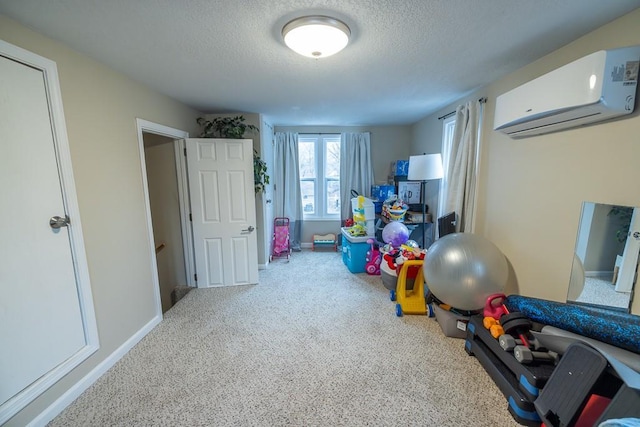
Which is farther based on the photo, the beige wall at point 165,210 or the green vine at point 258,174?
the green vine at point 258,174

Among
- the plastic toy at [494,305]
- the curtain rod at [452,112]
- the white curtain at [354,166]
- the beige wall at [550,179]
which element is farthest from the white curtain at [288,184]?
the plastic toy at [494,305]

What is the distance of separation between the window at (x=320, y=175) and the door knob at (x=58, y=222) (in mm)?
3358

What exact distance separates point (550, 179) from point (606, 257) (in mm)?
610

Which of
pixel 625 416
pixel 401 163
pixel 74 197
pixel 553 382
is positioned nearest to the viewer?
pixel 625 416

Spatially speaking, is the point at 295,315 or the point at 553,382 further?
the point at 295,315

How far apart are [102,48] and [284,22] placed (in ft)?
4.27

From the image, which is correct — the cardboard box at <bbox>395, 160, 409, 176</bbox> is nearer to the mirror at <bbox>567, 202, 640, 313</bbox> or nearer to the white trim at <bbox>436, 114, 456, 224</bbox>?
the white trim at <bbox>436, 114, 456, 224</bbox>

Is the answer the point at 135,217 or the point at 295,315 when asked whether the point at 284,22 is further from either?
the point at 295,315

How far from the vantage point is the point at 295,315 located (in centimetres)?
256

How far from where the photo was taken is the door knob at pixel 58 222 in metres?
1.51

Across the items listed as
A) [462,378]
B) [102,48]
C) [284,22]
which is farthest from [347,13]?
[462,378]

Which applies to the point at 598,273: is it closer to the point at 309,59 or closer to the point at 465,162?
the point at 465,162

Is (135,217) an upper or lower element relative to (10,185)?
lower

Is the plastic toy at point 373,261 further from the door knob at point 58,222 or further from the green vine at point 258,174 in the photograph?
the door knob at point 58,222
